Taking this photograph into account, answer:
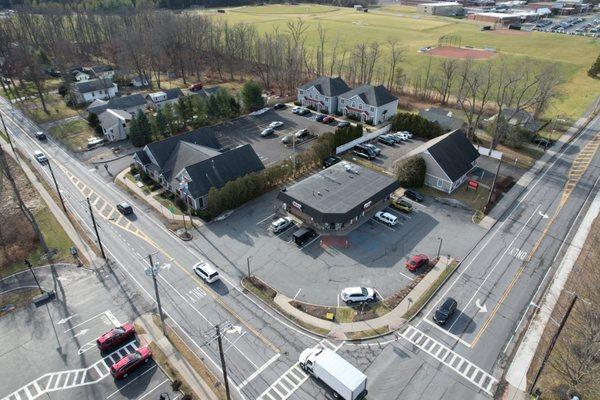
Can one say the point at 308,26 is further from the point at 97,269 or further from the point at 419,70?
the point at 97,269

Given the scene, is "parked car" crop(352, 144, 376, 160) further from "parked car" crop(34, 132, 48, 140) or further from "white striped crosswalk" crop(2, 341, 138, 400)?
"parked car" crop(34, 132, 48, 140)

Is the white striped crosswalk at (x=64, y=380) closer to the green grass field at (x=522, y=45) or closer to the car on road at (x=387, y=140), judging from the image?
the car on road at (x=387, y=140)

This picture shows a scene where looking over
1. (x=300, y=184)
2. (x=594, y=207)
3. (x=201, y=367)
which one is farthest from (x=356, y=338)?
(x=594, y=207)

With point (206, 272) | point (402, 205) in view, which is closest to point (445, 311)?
point (402, 205)

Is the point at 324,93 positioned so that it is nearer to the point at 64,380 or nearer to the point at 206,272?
the point at 206,272

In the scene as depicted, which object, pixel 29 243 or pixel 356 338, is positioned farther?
pixel 29 243
